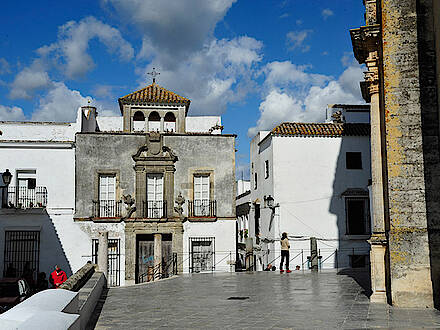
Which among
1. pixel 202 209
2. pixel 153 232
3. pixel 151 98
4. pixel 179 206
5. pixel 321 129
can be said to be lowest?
Answer: pixel 153 232

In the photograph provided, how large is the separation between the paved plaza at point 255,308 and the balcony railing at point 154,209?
8987 millimetres

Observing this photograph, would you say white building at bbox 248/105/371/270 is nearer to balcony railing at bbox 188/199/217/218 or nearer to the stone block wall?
balcony railing at bbox 188/199/217/218

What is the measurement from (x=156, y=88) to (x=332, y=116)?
35.9 ft

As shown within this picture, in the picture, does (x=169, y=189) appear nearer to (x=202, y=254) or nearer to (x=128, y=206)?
(x=128, y=206)

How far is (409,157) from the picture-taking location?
34.9 ft

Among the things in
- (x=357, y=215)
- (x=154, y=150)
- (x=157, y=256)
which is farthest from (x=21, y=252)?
(x=357, y=215)

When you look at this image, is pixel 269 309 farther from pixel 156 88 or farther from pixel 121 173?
pixel 156 88

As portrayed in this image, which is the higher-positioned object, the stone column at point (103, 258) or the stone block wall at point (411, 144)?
the stone block wall at point (411, 144)

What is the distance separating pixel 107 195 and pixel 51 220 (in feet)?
9.41

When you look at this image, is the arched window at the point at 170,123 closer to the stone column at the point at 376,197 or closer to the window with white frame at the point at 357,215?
the window with white frame at the point at 357,215

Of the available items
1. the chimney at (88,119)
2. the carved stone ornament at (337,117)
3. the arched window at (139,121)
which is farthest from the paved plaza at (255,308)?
the carved stone ornament at (337,117)

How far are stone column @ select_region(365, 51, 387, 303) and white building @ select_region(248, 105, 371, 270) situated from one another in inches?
622

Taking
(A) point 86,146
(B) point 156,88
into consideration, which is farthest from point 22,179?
(B) point 156,88

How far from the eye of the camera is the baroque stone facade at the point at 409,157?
10.3 meters
